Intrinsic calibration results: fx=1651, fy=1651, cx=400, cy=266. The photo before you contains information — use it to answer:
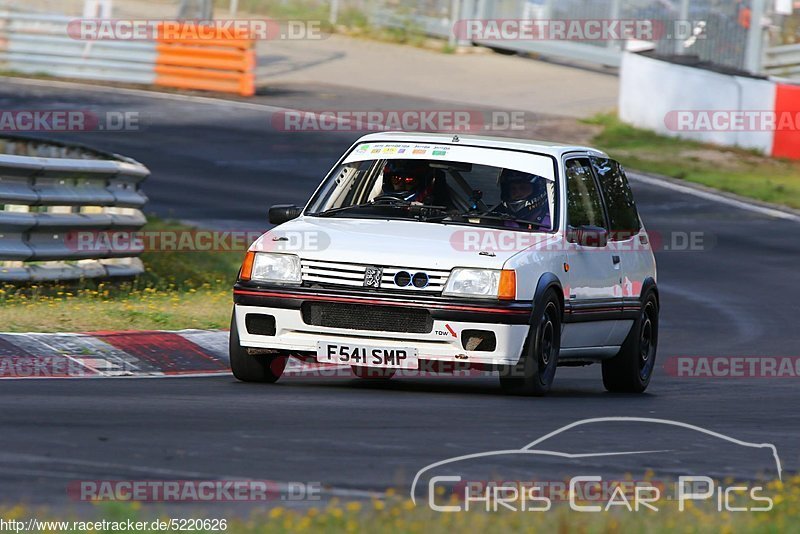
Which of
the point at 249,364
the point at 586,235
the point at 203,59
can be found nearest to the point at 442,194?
the point at 586,235

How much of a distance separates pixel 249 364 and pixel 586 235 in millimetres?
2302

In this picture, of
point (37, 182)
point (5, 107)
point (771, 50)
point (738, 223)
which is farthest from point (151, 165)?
point (771, 50)

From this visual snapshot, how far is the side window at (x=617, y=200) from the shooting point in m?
11.5

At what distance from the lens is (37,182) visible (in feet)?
43.9

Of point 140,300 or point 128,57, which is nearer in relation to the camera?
point 140,300

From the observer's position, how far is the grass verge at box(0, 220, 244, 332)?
11609mm

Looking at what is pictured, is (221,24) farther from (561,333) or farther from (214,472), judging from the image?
(214,472)

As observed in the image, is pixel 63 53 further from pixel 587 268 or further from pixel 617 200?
pixel 587 268

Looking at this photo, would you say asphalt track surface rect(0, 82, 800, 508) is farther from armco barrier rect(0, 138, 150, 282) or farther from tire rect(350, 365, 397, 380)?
armco barrier rect(0, 138, 150, 282)

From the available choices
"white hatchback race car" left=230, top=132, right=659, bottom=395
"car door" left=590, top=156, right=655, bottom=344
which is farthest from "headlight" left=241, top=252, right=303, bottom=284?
"car door" left=590, top=156, right=655, bottom=344

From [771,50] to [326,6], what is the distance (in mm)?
15281

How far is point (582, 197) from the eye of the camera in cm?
1107

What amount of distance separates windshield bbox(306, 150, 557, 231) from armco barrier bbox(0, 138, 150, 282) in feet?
10.4

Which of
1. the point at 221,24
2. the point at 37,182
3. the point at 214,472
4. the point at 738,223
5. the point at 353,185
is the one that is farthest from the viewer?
the point at 221,24
